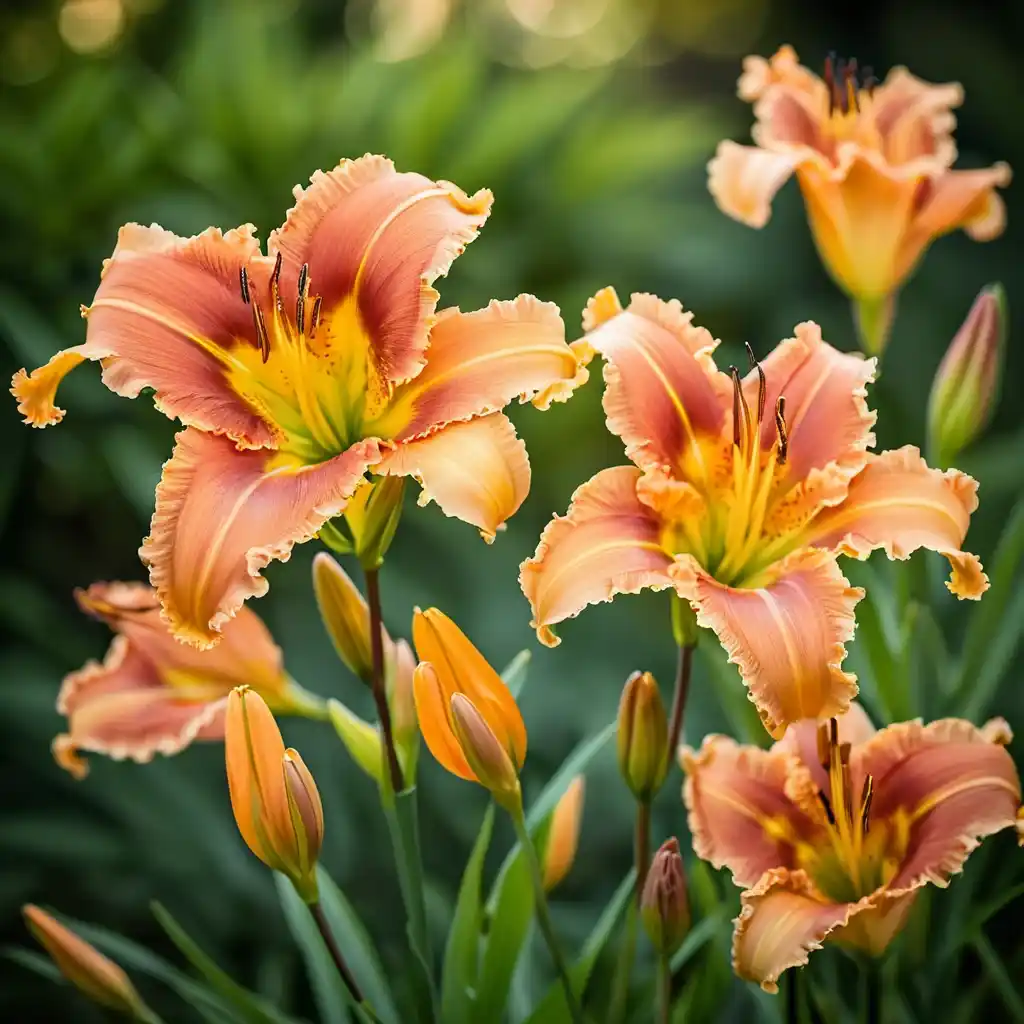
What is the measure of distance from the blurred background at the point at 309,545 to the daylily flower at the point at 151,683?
20 centimetres

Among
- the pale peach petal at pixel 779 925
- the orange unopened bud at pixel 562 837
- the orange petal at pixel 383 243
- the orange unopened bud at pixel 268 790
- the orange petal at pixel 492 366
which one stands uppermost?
the orange petal at pixel 383 243

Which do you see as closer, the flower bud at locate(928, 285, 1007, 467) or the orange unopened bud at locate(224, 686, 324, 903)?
the orange unopened bud at locate(224, 686, 324, 903)

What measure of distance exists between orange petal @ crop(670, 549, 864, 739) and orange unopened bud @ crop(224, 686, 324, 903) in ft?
0.46

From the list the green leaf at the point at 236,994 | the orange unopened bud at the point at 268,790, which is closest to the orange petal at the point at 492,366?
the orange unopened bud at the point at 268,790

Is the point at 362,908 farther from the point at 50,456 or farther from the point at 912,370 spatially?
the point at 912,370

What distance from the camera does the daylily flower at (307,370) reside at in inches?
14.8

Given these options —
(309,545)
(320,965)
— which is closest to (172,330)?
(320,965)

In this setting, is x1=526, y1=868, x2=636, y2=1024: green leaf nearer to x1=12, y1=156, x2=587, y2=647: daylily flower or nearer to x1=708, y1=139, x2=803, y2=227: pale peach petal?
x1=12, y1=156, x2=587, y2=647: daylily flower

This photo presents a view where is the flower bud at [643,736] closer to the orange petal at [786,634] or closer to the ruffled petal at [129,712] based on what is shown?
the orange petal at [786,634]

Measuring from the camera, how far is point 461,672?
0.41 meters

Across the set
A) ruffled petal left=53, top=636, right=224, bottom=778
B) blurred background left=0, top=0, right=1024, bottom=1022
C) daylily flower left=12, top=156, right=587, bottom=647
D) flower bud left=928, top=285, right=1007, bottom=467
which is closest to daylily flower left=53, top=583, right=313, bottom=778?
ruffled petal left=53, top=636, right=224, bottom=778

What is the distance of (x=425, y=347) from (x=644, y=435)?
0.08 m

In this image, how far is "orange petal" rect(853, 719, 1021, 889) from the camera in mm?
417

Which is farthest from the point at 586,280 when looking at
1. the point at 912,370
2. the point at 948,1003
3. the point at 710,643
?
the point at 948,1003
